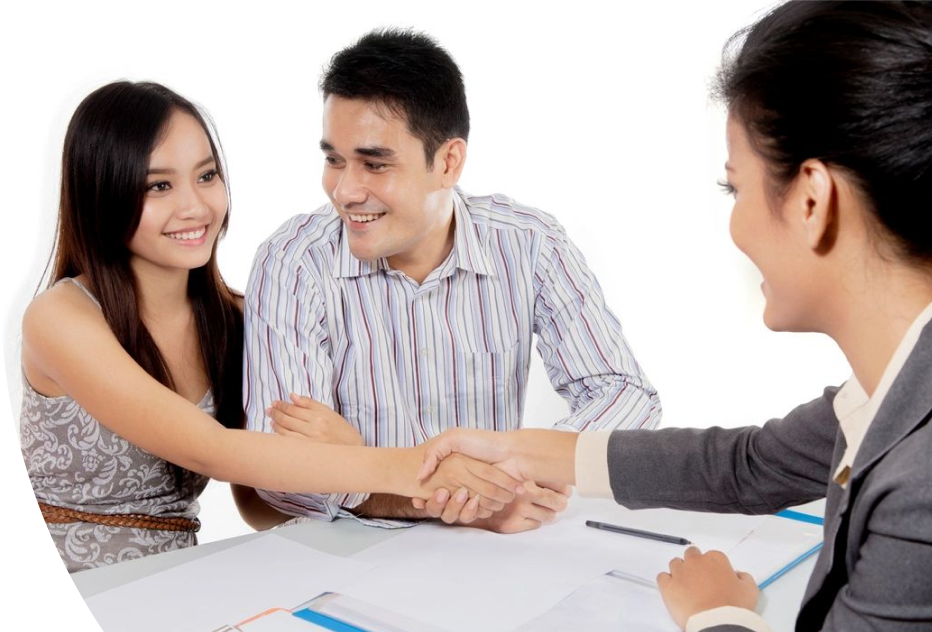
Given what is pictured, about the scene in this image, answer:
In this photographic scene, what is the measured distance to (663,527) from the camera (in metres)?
1.54

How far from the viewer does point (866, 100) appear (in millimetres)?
897

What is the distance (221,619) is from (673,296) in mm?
2363

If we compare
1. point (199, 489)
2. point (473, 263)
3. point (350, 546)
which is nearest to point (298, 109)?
point (473, 263)

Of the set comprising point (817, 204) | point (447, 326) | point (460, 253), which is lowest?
point (447, 326)

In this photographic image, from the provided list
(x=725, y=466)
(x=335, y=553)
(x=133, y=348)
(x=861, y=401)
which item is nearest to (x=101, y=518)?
(x=133, y=348)

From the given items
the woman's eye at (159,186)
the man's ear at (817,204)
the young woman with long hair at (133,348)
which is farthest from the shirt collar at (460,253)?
the man's ear at (817,204)

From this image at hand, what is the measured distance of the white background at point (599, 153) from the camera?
10.2ft

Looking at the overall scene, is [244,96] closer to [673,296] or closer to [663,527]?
[673,296]

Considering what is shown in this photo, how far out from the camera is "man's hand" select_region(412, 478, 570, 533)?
60.7 inches

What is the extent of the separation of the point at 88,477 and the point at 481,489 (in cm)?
97

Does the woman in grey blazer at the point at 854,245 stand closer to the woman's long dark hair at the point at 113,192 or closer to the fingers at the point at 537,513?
the fingers at the point at 537,513

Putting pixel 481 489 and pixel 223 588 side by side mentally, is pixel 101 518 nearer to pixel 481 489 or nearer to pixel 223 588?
pixel 223 588

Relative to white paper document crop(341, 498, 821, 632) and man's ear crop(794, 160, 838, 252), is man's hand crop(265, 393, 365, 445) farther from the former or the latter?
man's ear crop(794, 160, 838, 252)

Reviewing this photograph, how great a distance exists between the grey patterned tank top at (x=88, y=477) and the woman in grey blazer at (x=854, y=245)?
127cm
